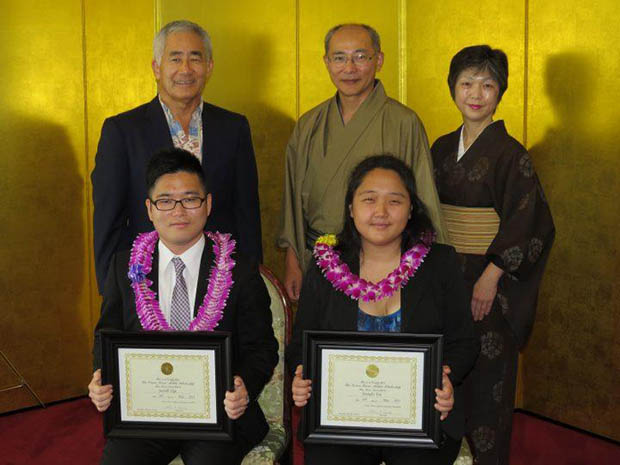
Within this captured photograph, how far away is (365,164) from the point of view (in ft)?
7.30

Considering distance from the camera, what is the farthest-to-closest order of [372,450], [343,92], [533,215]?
[343,92], [533,215], [372,450]

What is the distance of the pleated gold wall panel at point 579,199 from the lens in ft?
11.2

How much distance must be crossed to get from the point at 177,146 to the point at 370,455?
1.26 metres

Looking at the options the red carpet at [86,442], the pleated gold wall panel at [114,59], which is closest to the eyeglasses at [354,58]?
the pleated gold wall panel at [114,59]

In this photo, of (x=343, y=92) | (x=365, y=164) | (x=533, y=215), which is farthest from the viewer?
(x=343, y=92)

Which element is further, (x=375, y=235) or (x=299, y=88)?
(x=299, y=88)

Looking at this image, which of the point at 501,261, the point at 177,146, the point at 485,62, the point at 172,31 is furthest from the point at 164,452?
the point at 485,62

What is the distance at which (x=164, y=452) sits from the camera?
2053 millimetres

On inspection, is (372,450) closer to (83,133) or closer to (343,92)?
(343,92)

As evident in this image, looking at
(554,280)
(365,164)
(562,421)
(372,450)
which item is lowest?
(562,421)

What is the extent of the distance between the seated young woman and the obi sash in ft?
1.88

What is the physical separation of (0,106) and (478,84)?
2266 mm

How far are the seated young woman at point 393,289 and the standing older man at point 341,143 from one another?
0.61 metres

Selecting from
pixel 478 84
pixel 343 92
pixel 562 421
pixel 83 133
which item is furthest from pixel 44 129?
pixel 562 421
